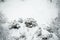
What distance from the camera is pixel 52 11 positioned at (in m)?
6.98

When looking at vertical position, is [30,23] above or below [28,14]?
below

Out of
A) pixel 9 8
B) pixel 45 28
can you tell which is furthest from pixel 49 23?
pixel 9 8

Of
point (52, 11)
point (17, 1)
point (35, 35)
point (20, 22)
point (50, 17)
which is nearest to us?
point (35, 35)

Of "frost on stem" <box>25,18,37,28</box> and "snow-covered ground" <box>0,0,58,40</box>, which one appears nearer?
"snow-covered ground" <box>0,0,58,40</box>

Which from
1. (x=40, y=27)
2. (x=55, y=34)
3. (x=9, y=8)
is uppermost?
(x=9, y=8)

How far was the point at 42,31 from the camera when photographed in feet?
18.7

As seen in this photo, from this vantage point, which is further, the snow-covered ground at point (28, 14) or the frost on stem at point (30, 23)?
the frost on stem at point (30, 23)

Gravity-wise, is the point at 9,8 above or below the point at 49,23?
above

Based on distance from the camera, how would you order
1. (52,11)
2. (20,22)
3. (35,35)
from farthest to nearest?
(52,11), (20,22), (35,35)

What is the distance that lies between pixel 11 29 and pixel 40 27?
1638 mm

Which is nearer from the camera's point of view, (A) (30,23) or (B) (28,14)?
(A) (30,23)

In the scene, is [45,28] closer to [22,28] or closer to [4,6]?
[22,28]

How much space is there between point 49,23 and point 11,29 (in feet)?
7.38

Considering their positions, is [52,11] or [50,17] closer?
[50,17]
